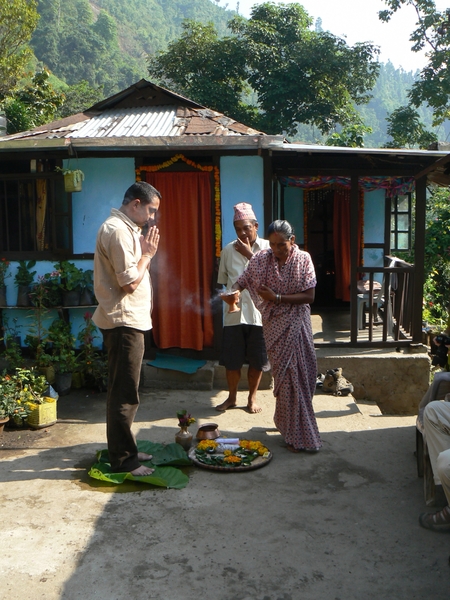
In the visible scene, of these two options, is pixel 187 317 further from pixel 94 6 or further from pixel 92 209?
pixel 94 6

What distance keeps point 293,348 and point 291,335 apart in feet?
0.35

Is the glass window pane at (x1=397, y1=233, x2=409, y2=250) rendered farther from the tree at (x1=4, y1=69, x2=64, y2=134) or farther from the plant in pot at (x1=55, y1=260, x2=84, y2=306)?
the tree at (x1=4, y1=69, x2=64, y2=134)

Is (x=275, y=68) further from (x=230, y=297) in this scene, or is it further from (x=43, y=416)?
(x=43, y=416)

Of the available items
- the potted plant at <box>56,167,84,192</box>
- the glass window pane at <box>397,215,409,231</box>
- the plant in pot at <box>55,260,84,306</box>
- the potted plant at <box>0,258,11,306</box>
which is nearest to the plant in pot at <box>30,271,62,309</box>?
the plant in pot at <box>55,260,84,306</box>

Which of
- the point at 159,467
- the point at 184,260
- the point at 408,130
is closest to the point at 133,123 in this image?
the point at 184,260

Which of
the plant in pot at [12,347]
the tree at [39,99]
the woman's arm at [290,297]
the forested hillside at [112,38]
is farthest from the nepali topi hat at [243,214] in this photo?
the forested hillside at [112,38]

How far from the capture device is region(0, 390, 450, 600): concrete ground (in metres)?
3.17

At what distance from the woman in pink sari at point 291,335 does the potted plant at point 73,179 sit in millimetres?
2935

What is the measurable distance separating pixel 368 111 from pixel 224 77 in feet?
275

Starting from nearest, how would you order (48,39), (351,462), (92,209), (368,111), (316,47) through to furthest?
(351,462)
(92,209)
(316,47)
(48,39)
(368,111)

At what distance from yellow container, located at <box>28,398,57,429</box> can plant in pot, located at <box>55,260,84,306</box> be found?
1.59m

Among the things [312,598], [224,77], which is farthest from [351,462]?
[224,77]

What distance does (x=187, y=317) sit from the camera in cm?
749

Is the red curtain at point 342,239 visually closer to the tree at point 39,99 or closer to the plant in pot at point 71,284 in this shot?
the plant in pot at point 71,284
